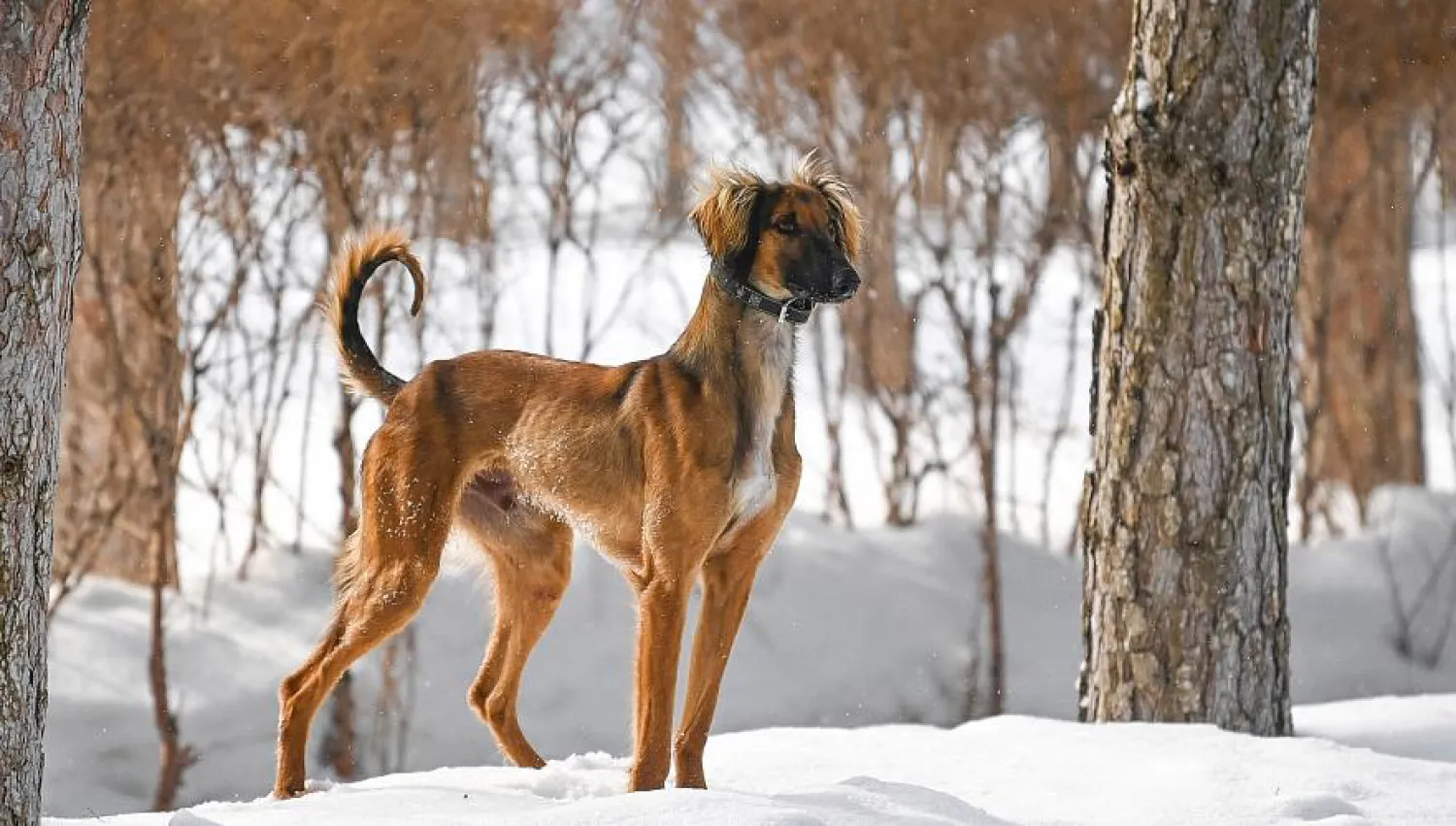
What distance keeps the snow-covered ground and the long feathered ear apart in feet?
4.53

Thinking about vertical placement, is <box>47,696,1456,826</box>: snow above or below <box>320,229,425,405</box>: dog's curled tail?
below

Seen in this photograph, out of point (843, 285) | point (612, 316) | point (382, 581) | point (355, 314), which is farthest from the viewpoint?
point (612, 316)

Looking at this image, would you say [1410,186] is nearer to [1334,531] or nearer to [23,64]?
[1334,531]

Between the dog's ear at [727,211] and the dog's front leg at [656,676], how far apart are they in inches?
32.9

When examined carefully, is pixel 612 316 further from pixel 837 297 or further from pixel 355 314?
pixel 837 297

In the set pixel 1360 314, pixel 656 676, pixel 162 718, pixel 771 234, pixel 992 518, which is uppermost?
pixel 1360 314

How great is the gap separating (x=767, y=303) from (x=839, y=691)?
4.91 metres

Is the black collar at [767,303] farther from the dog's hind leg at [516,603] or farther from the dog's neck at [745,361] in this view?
the dog's hind leg at [516,603]

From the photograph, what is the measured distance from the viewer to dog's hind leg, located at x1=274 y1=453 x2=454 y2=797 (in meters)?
4.61

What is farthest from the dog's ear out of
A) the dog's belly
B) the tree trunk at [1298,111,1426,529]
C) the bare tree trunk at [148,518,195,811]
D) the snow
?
the tree trunk at [1298,111,1426,529]

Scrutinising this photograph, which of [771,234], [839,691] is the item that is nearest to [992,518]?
[839,691]

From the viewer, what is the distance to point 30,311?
3.13 meters

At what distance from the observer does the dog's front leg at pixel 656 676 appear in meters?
4.20

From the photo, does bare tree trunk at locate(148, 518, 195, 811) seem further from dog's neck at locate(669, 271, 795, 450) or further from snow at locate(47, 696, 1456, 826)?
dog's neck at locate(669, 271, 795, 450)
